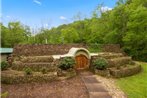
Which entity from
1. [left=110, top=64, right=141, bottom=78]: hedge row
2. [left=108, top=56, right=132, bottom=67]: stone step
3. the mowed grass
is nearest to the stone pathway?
the mowed grass

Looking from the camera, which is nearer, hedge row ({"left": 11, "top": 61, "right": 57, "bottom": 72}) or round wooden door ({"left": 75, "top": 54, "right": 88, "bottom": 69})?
hedge row ({"left": 11, "top": 61, "right": 57, "bottom": 72})

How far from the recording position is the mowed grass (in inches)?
656

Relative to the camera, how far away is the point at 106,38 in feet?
127

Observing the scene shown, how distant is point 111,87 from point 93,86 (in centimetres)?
150

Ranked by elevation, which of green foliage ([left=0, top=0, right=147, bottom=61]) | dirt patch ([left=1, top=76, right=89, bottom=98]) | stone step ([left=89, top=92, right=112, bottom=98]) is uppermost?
green foliage ([left=0, top=0, right=147, bottom=61])

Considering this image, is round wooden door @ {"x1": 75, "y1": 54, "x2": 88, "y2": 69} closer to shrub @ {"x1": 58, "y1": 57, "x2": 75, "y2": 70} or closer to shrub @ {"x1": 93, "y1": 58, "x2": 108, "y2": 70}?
shrub @ {"x1": 93, "y1": 58, "x2": 108, "y2": 70}

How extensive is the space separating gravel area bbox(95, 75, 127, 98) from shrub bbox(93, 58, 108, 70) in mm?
1266

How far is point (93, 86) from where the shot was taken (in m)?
18.0

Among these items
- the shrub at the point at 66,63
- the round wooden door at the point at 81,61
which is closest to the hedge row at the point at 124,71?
the round wooden door at the point at 81,61

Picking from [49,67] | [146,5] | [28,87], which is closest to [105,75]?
[49,67]

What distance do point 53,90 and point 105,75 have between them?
22.5 ft

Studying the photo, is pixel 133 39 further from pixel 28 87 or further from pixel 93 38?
pixel 28 87

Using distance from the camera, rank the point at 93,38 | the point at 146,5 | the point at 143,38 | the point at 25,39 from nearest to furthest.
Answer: the point at 143,38 → the point at 146,5 → the point at 93,38 → the point at 25,39

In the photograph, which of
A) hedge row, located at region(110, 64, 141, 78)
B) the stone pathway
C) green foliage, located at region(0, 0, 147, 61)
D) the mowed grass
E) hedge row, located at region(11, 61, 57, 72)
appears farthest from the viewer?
green foliage, located at region(0, 0, 147, 61)
